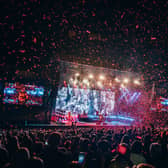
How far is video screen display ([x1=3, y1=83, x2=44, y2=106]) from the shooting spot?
13547 mm

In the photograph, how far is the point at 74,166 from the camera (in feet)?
7.75

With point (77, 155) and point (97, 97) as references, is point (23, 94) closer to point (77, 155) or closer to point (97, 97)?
point (97, 97)

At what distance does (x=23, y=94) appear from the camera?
14.1m

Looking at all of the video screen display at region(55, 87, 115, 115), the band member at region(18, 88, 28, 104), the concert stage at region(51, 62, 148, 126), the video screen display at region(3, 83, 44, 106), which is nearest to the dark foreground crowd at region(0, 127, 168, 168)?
the video screen display at region(3, 83, 44, 106)

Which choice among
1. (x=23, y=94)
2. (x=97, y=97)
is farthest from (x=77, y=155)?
(x=97, y=97)

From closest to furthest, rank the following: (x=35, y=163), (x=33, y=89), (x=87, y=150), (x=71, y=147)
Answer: (x=35, y=163) < (x=87, y=150) < (x=71, y=147) < (x=33, y=89)

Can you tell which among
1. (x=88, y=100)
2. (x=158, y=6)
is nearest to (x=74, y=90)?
(x=88, y=100)

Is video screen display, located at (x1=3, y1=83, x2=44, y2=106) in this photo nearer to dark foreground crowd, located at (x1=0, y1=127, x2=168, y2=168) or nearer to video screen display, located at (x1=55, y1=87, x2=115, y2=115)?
video screen display, located at (x1=55, y1=87, x2=115, y2=115)

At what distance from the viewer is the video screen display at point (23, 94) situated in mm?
13547

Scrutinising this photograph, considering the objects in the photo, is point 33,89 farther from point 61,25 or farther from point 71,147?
point 71,147

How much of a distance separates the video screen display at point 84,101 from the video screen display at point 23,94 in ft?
9.01

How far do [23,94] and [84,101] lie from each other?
6766mm

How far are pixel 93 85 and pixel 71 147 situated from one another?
15299mm

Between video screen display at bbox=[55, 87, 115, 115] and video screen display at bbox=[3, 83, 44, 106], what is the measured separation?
275cm
